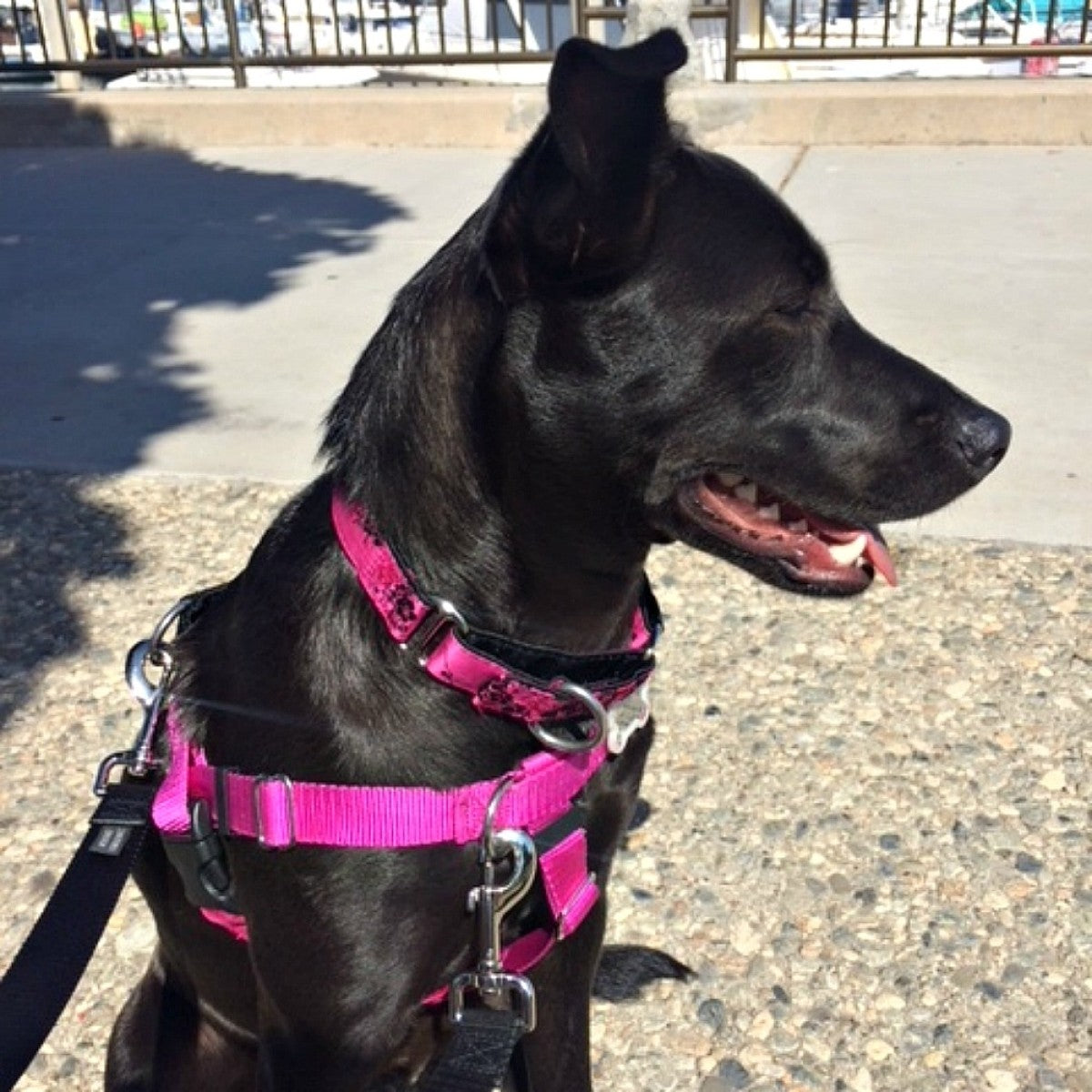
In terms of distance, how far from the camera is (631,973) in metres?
2.64

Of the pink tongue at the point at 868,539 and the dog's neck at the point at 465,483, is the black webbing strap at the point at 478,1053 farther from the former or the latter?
the pink tongue at the point at 868,539

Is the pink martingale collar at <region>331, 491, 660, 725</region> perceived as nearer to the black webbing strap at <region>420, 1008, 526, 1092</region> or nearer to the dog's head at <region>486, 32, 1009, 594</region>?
the dog's head at <region>486, 32, 1009, 594</region>

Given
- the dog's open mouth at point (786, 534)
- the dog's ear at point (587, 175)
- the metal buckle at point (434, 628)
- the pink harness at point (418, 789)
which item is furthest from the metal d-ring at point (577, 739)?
the dog's ear at point (587, 175)

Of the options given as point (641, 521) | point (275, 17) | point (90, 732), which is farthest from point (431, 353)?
point (275, 17)

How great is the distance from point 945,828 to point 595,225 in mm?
1732

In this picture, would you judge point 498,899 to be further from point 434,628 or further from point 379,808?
point 434,628

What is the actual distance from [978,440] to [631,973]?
3.93 ft

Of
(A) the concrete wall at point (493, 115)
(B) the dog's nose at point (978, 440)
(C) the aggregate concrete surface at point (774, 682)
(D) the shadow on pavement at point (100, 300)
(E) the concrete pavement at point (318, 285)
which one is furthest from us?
(A) the concrete wall at point (493, 115)

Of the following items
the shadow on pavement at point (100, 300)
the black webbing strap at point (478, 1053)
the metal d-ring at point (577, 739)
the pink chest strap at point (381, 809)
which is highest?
the metal d-ring at point (577, 739)

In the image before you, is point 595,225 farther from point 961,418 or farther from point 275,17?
point 275,17

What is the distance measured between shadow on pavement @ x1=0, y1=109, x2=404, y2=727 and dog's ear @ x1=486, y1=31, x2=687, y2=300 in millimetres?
2239

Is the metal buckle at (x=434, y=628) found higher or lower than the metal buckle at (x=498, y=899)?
higher

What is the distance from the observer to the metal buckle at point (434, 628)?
1815 mm

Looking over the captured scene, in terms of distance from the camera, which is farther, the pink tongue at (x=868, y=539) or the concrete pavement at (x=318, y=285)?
the concrete pavement at (x=318, y=285)
